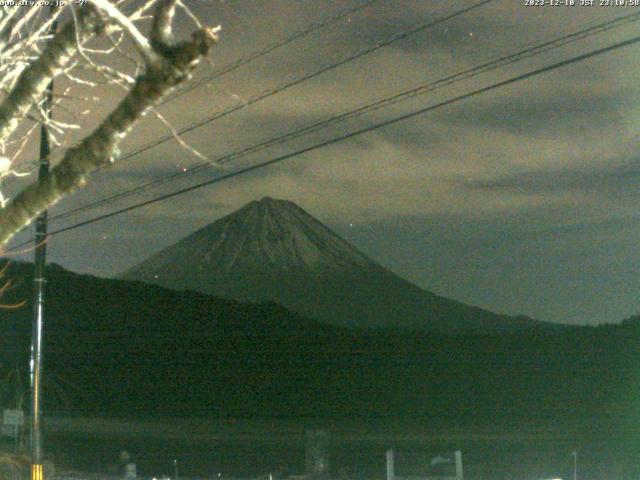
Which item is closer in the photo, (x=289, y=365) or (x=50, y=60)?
(x=50, y=60)

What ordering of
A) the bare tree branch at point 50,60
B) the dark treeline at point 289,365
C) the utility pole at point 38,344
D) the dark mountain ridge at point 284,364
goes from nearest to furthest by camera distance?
the bare tree branch at point 50,60 < the utility pole at point 38,344 < the dark treeline at point 289,365 < the dark mountain ridge at point 284,364

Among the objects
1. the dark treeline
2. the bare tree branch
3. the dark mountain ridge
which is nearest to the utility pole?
the bare tree branch

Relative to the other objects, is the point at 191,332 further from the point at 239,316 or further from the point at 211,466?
the point at 211,466

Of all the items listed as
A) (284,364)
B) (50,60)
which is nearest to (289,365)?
(284,364)

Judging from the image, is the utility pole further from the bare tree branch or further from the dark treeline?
the dark treeline

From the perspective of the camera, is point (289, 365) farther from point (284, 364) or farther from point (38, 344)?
point (38, 344)

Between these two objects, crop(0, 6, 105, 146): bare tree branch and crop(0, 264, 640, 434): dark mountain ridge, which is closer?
crop(0, 6, 105, 146): bare tree branch

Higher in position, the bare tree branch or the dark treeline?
the dark treeline

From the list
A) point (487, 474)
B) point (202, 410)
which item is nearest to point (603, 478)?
point (487, 474)

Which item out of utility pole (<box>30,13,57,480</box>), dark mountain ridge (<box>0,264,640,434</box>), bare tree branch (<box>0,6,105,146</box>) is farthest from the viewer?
dark mountain ridge (<box>0,264,640,434</box>)

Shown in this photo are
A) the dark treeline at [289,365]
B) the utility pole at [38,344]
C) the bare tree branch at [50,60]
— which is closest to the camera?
the bare tree branch at [50,60]

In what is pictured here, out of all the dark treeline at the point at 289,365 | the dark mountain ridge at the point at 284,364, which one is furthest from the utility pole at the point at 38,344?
the dark mountain ridge at the point at 284,364

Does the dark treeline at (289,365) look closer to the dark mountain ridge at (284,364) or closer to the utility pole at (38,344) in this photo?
the dark mountain ridge at (284,364)
